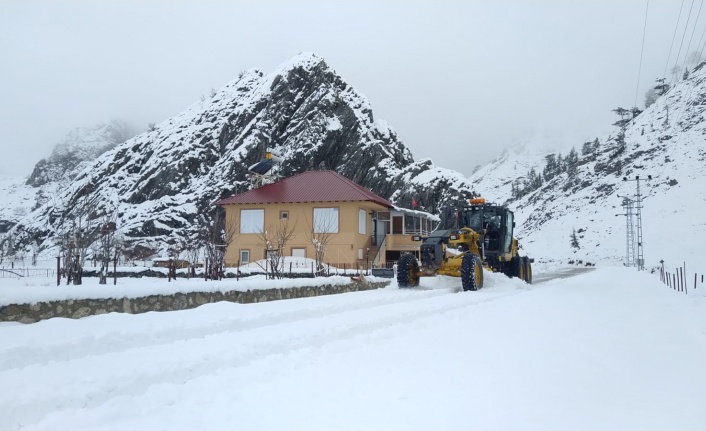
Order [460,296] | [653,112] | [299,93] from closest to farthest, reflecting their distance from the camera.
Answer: [460,296] → [299,93] → [653,112]

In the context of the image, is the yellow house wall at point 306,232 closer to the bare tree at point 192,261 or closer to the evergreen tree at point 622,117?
the bare tree at point 192,261

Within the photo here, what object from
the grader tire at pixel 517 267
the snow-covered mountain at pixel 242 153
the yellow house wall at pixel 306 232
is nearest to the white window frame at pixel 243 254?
the yellow house wall at pixel 306 232

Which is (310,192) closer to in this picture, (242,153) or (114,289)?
(114,289)

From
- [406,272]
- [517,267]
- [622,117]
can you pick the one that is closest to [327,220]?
[517,267]

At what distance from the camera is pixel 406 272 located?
17875 mm

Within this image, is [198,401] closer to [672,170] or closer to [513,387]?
[513,387]

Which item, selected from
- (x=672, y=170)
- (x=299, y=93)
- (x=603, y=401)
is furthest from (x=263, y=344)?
(x=672, y=170)

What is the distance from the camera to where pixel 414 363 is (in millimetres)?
6391

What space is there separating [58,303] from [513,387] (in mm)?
7227

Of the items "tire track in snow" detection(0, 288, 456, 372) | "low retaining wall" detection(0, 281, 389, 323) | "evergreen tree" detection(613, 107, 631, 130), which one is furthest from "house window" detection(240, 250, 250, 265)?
"evergreen tree" detection(613, 107, 631, 130)

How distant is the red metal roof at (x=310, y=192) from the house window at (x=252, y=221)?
85 centimetres

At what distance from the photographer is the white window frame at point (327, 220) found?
36250 millimetres

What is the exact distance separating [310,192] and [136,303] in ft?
92.4

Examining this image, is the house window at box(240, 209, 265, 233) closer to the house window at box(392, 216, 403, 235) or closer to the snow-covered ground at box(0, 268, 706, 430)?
the house window at box(392, 216, 403, 235)
